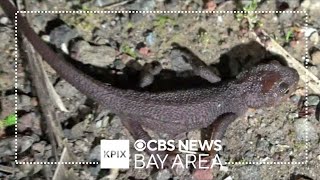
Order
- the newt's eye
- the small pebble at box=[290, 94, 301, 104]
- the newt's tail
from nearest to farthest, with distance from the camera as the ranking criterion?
the newt's tail → the newt's eye → the small pebble at box=[290, 94, 301, 104]

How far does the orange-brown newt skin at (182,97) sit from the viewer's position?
407 centimetres

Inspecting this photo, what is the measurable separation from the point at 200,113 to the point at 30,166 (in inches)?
48.9

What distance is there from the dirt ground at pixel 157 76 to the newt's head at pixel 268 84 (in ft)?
0.49

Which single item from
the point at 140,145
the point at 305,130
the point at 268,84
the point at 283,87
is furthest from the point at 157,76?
the point at 305,130

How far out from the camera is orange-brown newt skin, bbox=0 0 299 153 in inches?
160

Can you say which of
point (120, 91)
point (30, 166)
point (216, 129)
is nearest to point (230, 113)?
point (216, 129)

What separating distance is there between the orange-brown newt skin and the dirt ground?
14 cm

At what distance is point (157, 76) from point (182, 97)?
1.17ft

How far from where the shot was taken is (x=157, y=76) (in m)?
4.39

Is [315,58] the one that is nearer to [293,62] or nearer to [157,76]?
[293,62]

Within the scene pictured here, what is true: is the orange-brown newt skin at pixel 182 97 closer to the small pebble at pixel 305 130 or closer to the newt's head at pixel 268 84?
the newt's head at pixel 268 84

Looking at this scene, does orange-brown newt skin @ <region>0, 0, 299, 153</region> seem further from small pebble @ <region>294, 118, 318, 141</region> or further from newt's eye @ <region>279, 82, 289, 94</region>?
small pebble @ <region>294, 118, 318, 141</region>

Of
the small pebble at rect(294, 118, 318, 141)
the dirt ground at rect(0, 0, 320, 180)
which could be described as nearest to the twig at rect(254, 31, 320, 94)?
the dirt ground at rect(0, 0, 320, 180)

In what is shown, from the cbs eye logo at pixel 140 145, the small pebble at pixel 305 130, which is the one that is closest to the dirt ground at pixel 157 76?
the small pebble at pixel 305 130
